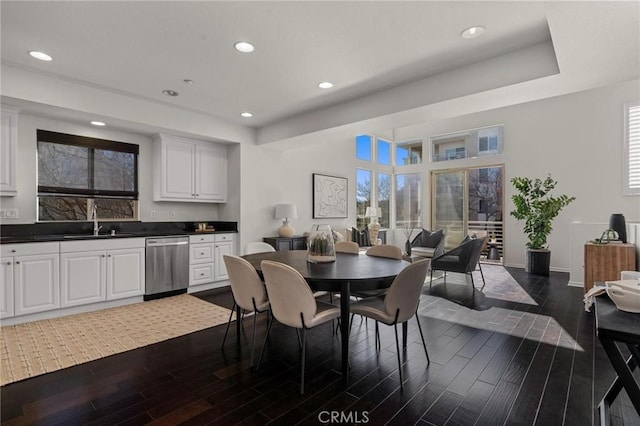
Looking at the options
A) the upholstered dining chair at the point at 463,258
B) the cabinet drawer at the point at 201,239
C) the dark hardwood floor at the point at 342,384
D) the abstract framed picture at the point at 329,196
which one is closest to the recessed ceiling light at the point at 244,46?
the dark hardwood floor at the point at 342,384

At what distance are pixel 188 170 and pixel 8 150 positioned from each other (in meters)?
2.02

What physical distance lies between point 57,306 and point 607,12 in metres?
5.45

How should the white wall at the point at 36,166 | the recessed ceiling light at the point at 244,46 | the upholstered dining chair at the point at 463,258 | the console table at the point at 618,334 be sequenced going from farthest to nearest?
the upholstered dining chair at the point at 463,258, the white wall at the point at 36,166, the recessed ceiling light at the point at 244,46, the console table at the point at 618,334

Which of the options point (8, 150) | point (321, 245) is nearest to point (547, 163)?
point (321, 245)

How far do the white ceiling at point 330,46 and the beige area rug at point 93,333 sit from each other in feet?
7.95

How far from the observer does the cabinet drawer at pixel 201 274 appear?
477 cm

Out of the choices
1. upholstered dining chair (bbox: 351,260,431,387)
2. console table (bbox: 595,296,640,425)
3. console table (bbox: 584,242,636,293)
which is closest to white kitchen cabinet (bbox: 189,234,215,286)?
upholstered dining chair (bbox: 351,260,431,387)

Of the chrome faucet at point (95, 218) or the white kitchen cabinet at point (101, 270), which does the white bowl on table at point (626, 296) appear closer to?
the white kitchen cabinet at point (101, 270)

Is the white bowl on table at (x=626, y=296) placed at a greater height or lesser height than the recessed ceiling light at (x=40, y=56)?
lesser

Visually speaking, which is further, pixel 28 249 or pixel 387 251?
pixel 28 249

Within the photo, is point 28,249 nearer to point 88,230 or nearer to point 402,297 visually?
point 88,230

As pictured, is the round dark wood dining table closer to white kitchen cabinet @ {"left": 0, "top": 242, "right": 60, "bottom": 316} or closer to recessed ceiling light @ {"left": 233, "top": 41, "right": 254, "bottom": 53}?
recessed ceiling light @ {"left": 233, "top": 41, "right": 254, "bottom": 53}

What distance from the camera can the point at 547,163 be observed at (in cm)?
634

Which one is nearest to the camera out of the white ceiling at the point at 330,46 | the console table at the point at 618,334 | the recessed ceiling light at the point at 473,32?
the console table at the point at 618,334
